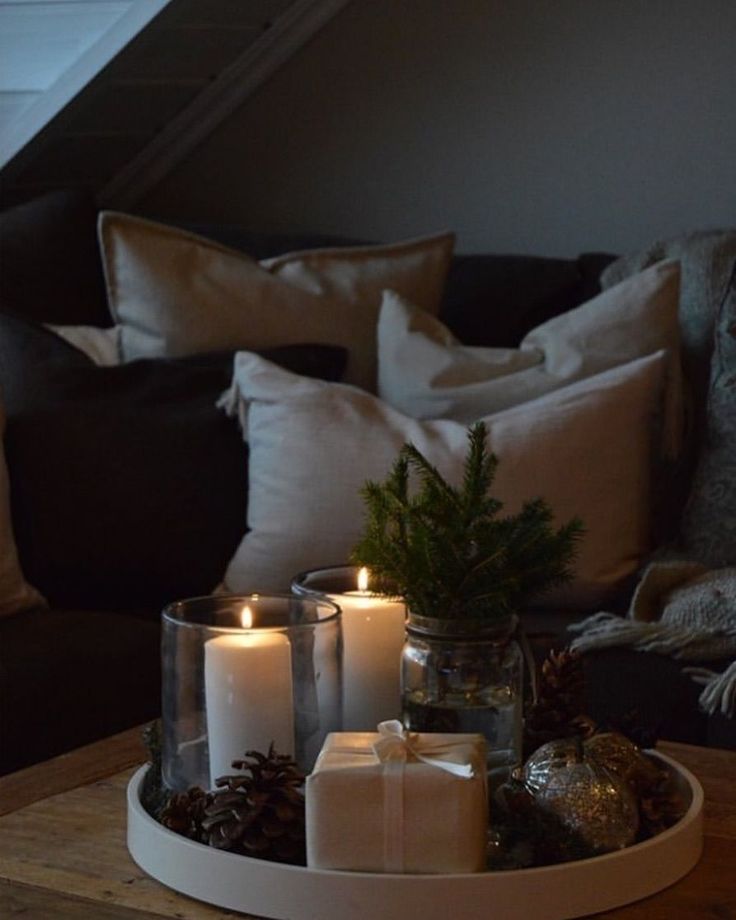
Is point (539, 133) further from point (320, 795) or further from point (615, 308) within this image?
point (320, 795)

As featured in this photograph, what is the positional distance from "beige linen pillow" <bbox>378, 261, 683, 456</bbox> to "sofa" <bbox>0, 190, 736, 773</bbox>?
4cm

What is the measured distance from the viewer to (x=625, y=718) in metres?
1.24

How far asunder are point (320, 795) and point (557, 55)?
2043 millimetres

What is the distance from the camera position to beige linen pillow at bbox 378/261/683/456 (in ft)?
6.88

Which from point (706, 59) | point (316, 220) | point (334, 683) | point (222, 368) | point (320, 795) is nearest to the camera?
point (320, 795)

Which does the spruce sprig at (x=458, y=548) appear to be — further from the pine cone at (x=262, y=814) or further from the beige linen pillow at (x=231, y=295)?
the beige linen pillow at (x=231, y=295)

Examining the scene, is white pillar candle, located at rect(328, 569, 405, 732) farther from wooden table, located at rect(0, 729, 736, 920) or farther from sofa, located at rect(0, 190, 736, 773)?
sofa, located at rect(0, 190, 736, 773)

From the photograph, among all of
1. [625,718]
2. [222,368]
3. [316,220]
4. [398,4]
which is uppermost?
[398,4]

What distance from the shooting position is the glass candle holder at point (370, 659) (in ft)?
3.97

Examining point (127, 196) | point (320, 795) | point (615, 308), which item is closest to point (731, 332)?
point (615, 308)

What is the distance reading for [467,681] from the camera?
1104 mm

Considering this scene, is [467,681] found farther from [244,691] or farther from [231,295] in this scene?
[231,295]

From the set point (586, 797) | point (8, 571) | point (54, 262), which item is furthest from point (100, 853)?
point (54, 262)

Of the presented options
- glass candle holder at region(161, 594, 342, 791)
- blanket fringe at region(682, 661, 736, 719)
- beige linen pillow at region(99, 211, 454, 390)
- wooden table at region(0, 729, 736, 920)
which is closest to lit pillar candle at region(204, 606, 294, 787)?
glass candle holder at region(161, 594, 342, 791)
